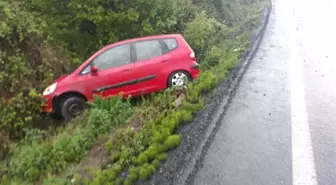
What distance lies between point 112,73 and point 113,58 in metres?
0.39

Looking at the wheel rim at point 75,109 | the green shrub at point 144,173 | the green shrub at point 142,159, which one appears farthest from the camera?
the wheel rim at point 75,109

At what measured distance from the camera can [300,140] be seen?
5492mm

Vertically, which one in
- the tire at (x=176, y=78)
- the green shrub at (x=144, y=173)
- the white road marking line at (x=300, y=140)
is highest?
the tire at (x=176, y=78)

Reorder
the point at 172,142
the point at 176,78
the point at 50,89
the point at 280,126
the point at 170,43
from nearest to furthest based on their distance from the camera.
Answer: the point at 172,142
the point at 280,126
the point at 50,89
the point at 176,78
the point at 170,43

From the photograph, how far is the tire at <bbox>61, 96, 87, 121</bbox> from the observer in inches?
353

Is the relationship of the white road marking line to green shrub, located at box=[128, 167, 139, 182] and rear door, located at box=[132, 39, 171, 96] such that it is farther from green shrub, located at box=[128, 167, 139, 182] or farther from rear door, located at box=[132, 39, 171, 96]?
rear door, located at box=[132, 39, 171, 96]

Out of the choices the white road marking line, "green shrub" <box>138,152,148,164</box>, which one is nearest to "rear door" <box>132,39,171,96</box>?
the white road marking line

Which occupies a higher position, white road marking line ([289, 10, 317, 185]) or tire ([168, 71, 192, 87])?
tire ([168, 71, 192, 87])

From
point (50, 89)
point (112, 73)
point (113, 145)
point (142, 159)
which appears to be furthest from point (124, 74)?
point (142, 159)

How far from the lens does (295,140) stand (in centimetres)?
550

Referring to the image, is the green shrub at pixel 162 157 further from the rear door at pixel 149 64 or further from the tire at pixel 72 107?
the tire at pixel 72 107

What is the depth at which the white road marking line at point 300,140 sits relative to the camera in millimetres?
4512

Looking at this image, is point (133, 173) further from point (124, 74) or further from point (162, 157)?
point (124, 74)

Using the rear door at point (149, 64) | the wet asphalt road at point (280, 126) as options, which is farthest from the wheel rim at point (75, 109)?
the wet asphalt road at point (280, 126)
